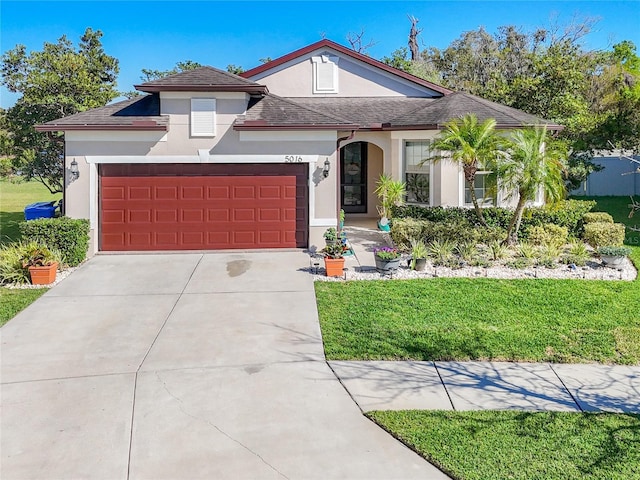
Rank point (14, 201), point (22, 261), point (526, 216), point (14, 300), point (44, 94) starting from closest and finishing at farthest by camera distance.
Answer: point (14, 300) → point (22, 261) → point (526, 216) → point (44, 94) → point (14, 201)

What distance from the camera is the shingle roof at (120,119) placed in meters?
12.8

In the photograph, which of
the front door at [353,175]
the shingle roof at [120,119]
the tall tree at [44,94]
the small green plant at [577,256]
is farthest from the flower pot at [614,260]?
the tall tree at [44,94]

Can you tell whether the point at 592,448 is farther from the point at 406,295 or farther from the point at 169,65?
the point at 169,65

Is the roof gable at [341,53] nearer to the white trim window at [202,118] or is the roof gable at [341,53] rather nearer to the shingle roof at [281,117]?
the shingle roof at [281,117]

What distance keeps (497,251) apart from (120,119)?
9.75 metres

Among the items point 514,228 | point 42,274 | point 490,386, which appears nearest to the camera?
point 490,386

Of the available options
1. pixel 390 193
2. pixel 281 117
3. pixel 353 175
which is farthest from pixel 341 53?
pixel 281 117

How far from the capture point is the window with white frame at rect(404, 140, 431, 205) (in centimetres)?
1578

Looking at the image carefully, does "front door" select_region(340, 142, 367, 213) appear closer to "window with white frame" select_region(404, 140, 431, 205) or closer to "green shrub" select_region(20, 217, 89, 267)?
"window with white frame" select_region(404, 140, 431, 205)

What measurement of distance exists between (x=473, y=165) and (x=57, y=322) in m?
9.60

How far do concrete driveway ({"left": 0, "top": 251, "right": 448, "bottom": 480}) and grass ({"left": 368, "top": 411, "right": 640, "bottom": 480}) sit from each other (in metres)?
0.26

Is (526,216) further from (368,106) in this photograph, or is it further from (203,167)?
(203,167)

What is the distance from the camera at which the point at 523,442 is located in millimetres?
4973

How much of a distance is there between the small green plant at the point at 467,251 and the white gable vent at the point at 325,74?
27.8 feet
